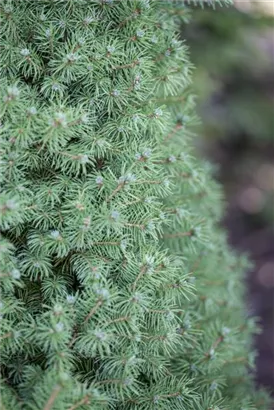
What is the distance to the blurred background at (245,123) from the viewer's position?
2.33 m

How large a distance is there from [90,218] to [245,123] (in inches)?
96.0

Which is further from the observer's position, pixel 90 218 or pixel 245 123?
pixel 245 123

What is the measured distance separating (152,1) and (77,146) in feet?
1.36

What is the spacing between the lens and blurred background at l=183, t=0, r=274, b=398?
2330 mm

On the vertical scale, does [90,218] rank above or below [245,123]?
above

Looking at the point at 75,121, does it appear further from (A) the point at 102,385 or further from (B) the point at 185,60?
(A) the point at 102,385

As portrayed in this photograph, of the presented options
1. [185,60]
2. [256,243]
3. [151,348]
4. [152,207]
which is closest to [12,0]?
[185,60]

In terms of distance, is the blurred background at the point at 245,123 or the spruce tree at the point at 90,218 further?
the blurred background at the point at 245,123

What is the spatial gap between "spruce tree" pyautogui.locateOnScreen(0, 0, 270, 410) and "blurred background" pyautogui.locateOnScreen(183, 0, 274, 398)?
0.99m

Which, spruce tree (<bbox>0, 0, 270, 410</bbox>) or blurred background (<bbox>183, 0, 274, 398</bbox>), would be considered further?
blurred background (<bbox>183, 0, 274, 398</bbox>)

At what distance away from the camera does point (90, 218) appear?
1056 millimetres

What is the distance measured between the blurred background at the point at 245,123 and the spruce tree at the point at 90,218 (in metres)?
0.99

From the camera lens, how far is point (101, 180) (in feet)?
3.61

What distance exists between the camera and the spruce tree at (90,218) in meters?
1.03
